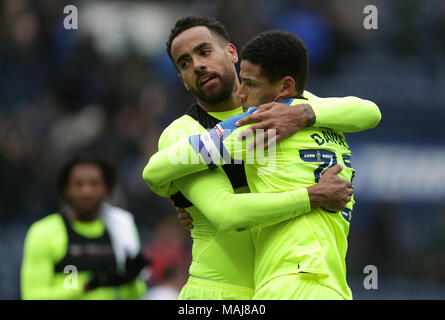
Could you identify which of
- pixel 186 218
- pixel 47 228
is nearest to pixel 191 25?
pixel 186 218

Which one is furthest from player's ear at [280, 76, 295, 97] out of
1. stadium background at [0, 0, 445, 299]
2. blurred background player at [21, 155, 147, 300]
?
stadium background at [0, 0, 445, 299]

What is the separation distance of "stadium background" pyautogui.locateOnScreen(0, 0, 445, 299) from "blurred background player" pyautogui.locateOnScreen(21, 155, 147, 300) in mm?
3290

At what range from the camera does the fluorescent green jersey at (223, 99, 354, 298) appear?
3.76m

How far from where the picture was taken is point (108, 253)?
654cm

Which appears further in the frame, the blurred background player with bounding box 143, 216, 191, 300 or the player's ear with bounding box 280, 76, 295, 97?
the blurred background player with bounding box 143, 216, 191, 300

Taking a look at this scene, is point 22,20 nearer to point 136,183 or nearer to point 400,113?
point 136,183

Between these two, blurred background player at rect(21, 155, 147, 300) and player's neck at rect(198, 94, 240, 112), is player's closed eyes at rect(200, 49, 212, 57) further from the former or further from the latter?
blurred background player at rect(21, 155, 147, 300)

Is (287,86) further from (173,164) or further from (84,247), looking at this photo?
(84,247)

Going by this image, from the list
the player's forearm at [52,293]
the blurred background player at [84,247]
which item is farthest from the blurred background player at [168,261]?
the player's forearm at [52,293]

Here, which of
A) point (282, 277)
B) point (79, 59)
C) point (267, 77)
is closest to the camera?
point (282, 277)

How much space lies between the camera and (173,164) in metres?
4.00

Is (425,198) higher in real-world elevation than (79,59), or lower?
lower

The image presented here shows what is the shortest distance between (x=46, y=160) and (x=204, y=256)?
6757mm

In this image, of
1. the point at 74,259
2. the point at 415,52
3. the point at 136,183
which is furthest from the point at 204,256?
the point at 415,52
